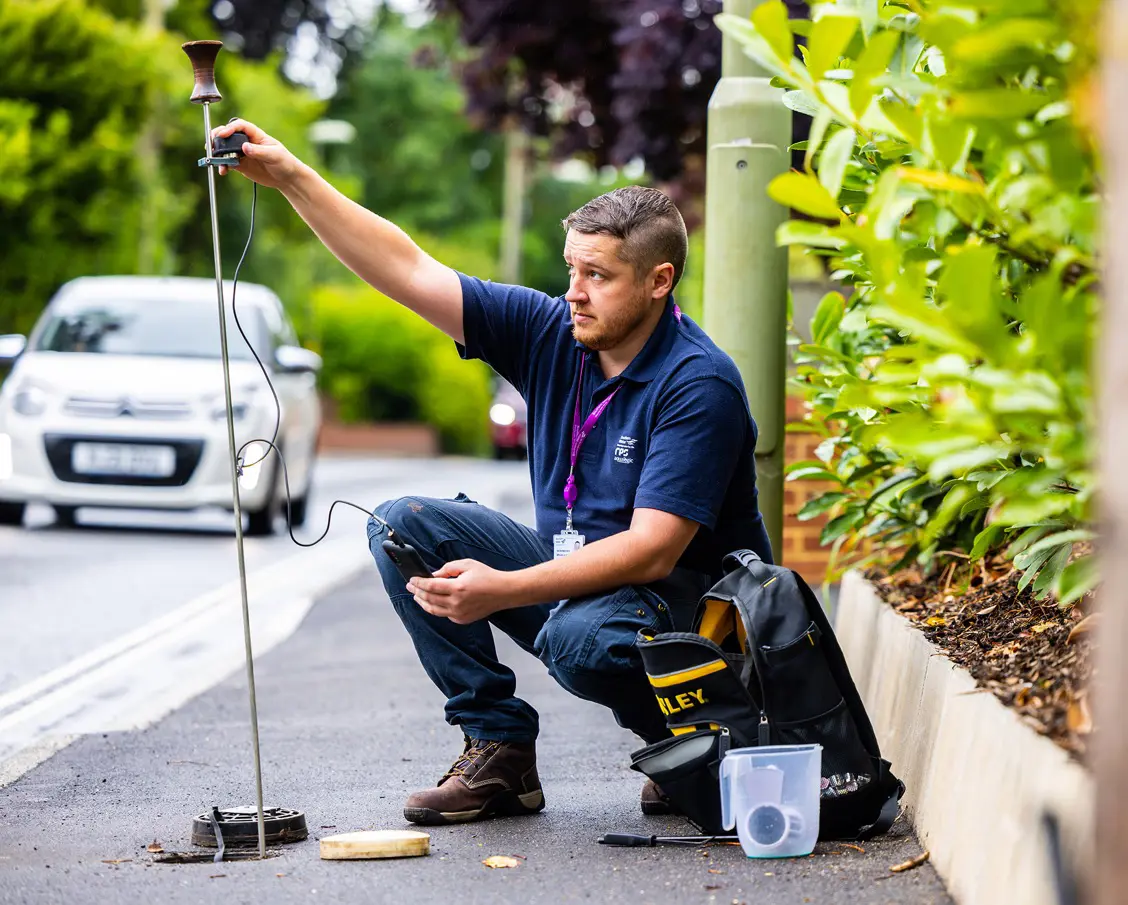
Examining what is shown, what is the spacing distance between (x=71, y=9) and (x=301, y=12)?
13681mm

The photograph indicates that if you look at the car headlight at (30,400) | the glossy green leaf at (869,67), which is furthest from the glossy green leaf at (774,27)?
the car headlight at (30,400)

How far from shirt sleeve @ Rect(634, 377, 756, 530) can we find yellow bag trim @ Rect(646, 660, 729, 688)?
36cm

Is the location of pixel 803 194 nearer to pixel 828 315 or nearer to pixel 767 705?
pixel 767 705

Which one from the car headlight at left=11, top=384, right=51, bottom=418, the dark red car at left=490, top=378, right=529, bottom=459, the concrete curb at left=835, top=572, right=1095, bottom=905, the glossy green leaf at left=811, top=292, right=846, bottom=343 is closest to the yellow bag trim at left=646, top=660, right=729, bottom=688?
the concrete curb at left=835, top=572, right=1095, bottom=905

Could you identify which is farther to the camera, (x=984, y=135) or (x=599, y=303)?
(x=599, y=303)

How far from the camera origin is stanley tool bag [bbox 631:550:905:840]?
3.68 meters

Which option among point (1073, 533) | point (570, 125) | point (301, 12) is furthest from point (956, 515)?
point (301, 12)

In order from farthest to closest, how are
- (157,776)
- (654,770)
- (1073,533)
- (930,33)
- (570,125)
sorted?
(570,125)
(157,776)
(654,770)
(1073,533)
(930,33)

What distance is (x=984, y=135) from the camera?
2.64 meters

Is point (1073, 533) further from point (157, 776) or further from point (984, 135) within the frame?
point (157, 776)

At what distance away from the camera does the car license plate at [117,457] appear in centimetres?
1158

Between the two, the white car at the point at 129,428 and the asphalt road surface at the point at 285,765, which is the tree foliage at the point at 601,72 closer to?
the white car at the point at 129,428

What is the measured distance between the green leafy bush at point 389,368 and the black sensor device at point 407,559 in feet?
102

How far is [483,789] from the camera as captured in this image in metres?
4.14
